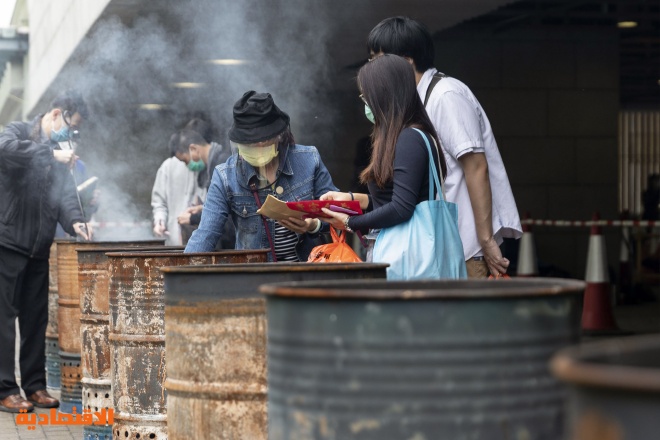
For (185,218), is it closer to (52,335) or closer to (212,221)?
(52,335)

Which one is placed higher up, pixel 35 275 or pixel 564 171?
pixel 564 171

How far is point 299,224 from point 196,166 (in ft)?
15.8

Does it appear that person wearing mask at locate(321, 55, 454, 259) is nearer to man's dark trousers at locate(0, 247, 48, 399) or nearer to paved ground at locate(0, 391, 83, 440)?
paved ground at locate(0, 391, 83, 440)

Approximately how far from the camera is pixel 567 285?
2.48 metres

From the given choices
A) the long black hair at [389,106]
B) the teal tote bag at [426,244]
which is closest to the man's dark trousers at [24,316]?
the long black hair at [389,106]

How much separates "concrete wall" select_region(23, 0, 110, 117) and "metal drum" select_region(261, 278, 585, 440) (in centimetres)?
781

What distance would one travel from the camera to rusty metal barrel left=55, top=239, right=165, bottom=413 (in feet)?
21.9

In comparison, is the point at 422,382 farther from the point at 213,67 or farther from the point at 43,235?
the point at 213,67

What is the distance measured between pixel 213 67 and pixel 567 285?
8820 mm

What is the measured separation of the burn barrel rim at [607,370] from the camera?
1.50m

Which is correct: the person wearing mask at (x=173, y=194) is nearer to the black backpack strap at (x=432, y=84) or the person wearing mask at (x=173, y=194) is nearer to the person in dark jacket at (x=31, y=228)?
the person in dark jacket at (x=31, y=228)

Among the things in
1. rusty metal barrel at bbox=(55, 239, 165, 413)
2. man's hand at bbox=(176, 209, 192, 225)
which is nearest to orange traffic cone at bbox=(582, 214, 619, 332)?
man's hand at bbox=(176, 209, 192, 225)

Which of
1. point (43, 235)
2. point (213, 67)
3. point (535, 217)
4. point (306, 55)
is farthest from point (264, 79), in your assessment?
point (535, 217)

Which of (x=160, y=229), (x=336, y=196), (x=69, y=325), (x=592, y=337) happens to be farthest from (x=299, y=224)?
(x=592, y=337)
